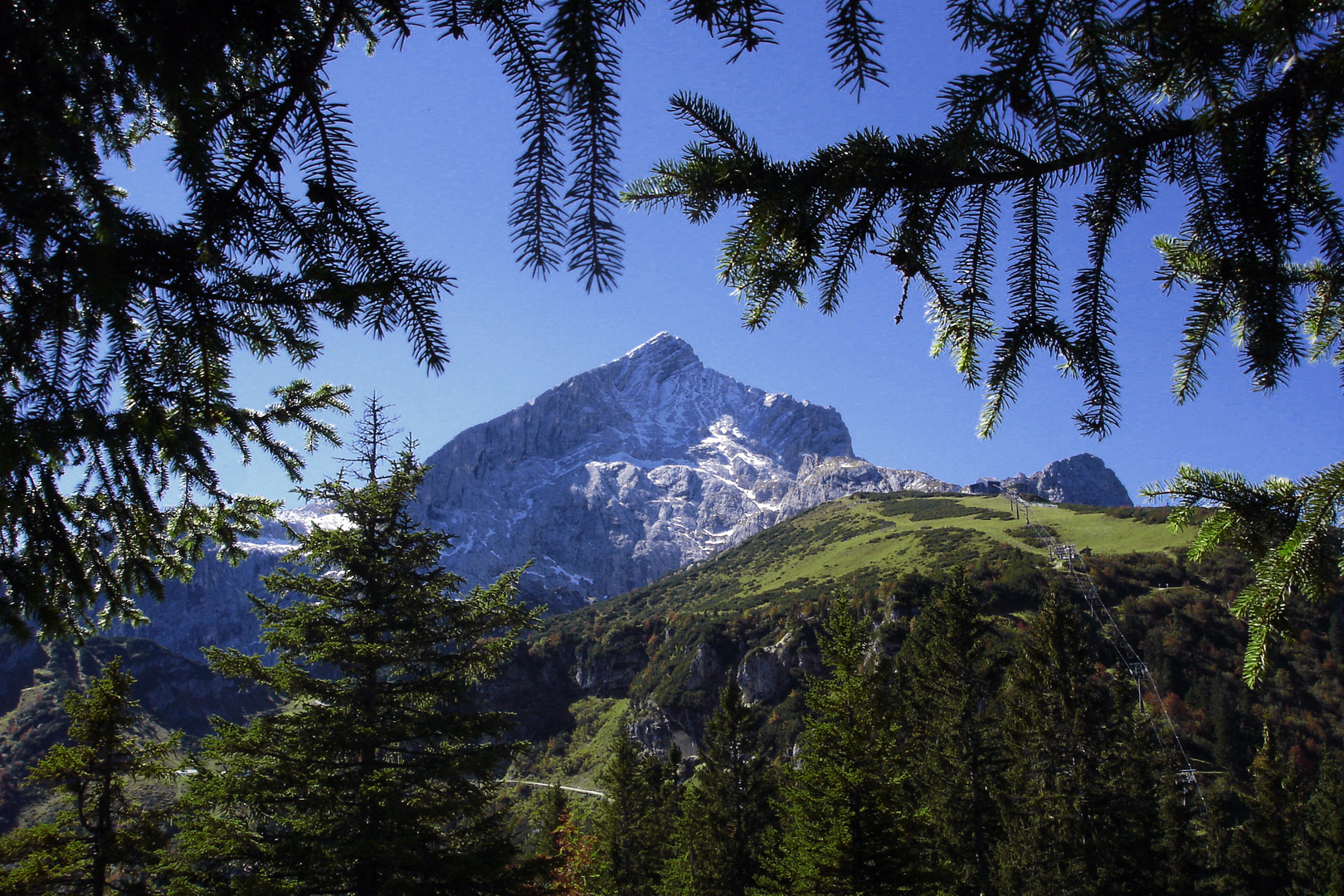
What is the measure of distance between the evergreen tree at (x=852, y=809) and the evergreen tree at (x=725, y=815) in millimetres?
7610

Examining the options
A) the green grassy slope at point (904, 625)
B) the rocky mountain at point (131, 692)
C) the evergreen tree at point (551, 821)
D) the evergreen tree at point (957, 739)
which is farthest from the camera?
the rocky mountain at point (131, 692)

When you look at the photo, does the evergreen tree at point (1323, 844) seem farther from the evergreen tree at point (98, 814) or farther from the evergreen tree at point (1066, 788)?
the evergreen tree at point (98, 814)

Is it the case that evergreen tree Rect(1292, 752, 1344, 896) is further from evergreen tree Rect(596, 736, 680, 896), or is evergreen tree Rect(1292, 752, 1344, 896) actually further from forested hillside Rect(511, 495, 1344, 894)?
evergreen tree Rect(596, 736, 680, 896)

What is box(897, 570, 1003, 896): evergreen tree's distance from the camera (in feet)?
69.6

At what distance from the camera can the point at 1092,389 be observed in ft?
7.53

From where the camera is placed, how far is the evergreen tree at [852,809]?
39.2 feet

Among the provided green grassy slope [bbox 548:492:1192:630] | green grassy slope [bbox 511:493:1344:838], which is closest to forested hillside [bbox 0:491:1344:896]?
green grassy slope [bbox 511:493:1344:838]

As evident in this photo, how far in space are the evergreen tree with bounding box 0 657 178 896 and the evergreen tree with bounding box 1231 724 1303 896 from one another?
3987 cm

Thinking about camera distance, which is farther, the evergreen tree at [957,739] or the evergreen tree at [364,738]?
→ the evergreen tree at [957,739]

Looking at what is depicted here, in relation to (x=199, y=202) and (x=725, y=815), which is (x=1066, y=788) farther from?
(x=199, y=202)

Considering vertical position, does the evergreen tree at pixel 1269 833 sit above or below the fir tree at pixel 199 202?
below

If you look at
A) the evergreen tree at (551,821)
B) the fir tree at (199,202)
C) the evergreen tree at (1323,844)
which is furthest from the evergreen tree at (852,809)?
the evergreen tree at (1323,844)

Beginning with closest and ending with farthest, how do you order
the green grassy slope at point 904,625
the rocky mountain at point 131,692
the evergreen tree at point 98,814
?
the evergreen tree at point 98,814, the green grassy slope at point 904,625, the rocky mountain at point 131,692

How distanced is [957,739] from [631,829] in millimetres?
13998
